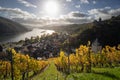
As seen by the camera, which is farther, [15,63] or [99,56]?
[99,56]

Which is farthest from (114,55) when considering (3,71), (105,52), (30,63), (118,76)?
(118,76)

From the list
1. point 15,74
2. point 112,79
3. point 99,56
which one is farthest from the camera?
point 99,56

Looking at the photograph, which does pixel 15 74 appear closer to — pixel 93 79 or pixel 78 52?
pixel 78 52

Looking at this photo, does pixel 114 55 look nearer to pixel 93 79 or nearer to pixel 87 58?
pixel 87 58

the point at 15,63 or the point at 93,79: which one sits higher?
the point at 93,79

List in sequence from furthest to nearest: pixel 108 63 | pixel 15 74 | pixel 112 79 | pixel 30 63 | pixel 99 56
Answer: pixel 108 63 → pixel 99 56 → pixel 30 63 → pixel 15 74 → pixel 112 79

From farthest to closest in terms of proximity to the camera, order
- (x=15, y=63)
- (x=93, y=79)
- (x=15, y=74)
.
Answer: (x=15, y=74) < (x=15, y=63) < (x=93, y=79)

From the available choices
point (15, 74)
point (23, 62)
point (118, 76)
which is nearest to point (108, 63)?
point (23, 62)

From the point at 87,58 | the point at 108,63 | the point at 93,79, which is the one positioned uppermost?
the point at 93,79

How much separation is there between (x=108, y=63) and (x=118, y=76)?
92.5 metres

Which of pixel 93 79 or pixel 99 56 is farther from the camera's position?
pixel 99 56

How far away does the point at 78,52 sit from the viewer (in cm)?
9094

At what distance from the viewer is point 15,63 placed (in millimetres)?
64688

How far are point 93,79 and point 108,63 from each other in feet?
306
